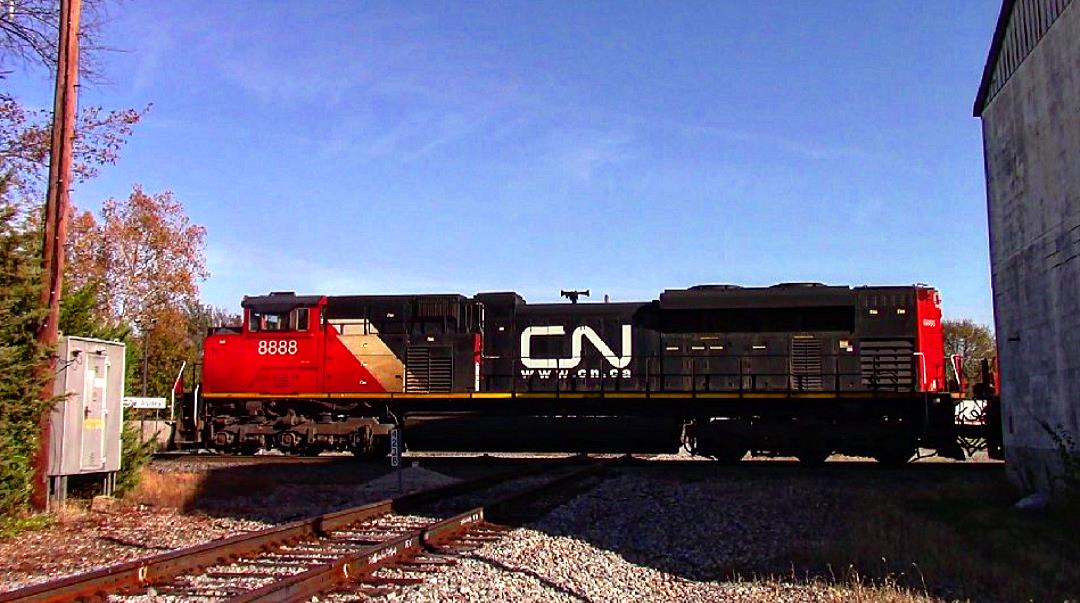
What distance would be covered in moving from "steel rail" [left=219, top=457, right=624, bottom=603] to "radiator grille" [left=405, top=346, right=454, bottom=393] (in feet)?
28.2

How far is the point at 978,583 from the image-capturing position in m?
7.57

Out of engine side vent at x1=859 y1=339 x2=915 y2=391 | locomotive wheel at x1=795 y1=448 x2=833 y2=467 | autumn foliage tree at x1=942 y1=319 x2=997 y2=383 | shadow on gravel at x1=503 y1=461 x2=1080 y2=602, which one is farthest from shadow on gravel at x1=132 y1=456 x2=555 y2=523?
autumn foliage tree at x1=942 y1=319 x2=997 y2=383

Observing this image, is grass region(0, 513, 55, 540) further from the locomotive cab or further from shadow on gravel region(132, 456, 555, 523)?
the locomotive cab

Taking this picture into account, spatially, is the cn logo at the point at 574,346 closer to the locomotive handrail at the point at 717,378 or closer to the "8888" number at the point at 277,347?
the locomotive handrail at the point at 717,378

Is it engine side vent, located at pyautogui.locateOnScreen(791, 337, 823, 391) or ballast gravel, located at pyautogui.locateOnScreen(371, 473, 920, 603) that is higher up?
engine side vent, located at pyautogui.locateOnScreen(791, 337, 823, 391)

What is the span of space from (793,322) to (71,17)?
1394 cm

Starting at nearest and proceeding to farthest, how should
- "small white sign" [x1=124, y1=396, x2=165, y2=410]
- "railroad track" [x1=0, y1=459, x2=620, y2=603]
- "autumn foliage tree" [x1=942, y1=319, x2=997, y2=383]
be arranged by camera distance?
"railroad track" [x1=0, y1=459, x2=620, y2=603] < "small white sign" [x1=124, y1=396, x2=165, y2=410] < "autumn foliage tree" [x1=942, y1=319, x2=997, y2=383]

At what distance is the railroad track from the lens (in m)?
5.93

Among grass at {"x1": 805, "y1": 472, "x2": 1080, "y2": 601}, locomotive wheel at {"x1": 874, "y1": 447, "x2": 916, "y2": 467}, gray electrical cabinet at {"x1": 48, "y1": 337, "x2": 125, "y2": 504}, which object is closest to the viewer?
grass at {"x1": 805, "y1": 472, "x2": 1080, "y2": 601}

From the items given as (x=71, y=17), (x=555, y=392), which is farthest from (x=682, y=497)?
(x=71, y=17)

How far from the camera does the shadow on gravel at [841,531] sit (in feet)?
25.3

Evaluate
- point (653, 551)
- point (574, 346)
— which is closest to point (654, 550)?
point (653, 551)

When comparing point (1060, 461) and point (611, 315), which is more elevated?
point (611, 315)

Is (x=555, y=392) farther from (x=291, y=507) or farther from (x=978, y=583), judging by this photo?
(x=978, y=583)
